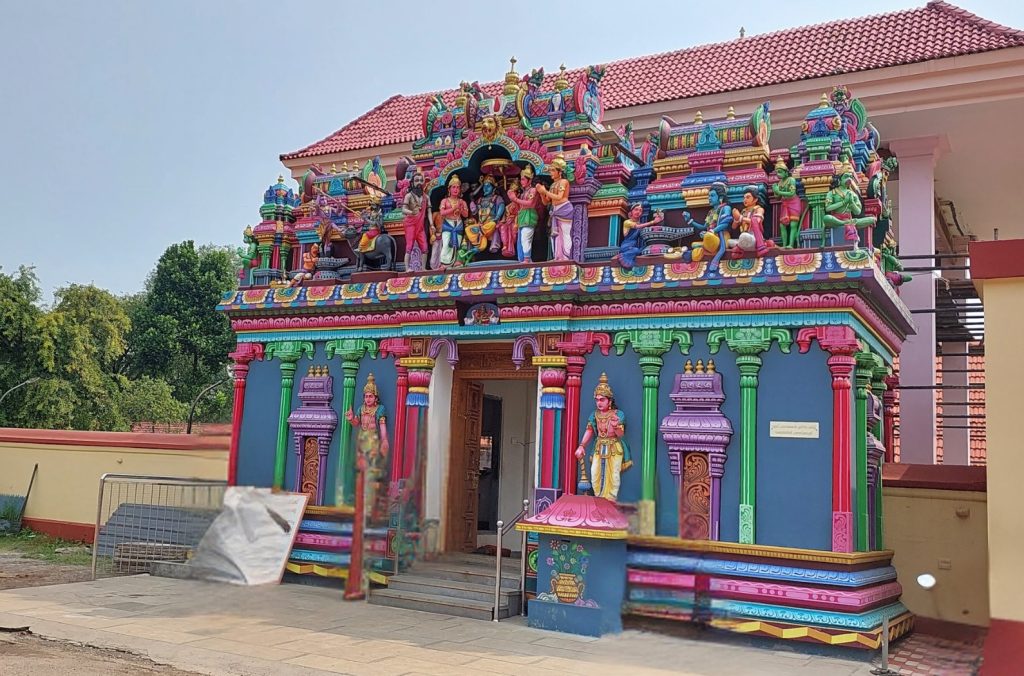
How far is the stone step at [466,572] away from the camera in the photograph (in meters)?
10.5

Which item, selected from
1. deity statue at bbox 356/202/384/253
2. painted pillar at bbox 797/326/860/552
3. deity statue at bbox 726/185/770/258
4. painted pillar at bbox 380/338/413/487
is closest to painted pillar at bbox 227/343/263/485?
deity statue at bbox 356/202/384/253

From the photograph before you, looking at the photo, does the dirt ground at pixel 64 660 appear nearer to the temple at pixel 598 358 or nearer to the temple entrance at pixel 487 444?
the temple at pixel 598 358

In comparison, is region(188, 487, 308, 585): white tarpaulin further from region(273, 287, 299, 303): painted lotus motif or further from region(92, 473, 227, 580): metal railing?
region(273, 287, 299, 303): painted lotus motif

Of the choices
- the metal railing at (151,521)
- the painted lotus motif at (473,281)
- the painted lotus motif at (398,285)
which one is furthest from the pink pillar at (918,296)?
the metal railing at (151,521)

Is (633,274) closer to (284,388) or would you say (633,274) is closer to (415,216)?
(415,216)

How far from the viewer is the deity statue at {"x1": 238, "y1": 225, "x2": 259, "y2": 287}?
13.5 m

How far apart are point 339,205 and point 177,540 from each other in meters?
5.03

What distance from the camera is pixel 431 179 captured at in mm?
11898

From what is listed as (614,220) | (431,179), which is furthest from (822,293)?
(431,179)

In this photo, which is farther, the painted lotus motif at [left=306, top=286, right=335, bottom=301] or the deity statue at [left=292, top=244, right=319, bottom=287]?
the deity statue at [left=292, top=244, right=319, bottom=287]

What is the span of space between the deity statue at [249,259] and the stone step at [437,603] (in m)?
5.06

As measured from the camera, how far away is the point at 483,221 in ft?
38.1

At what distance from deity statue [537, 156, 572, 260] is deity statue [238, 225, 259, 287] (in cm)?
480

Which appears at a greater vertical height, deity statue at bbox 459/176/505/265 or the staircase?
deity statue at bbox 459/176/505/265
